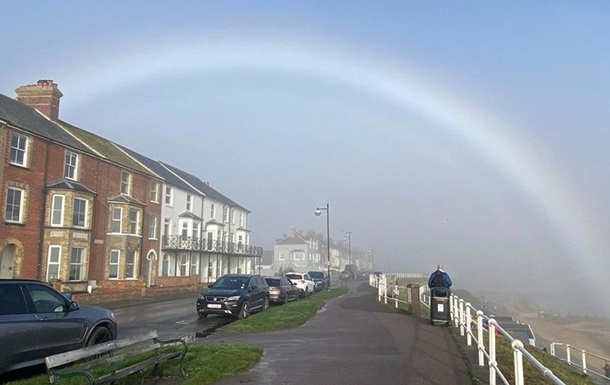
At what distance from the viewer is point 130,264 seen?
132 feet

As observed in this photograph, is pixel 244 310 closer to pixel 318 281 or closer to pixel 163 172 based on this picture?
pixel 318 281

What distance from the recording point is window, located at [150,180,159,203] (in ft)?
151

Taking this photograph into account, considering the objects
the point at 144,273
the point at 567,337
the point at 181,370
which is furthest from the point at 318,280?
the point at 181,370

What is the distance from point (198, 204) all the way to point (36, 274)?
25.6 meters

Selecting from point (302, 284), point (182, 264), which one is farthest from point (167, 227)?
point (302, 284)

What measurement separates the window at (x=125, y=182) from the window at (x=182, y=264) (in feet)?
33.2

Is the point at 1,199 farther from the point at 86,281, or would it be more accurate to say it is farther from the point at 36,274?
the point at 86,281

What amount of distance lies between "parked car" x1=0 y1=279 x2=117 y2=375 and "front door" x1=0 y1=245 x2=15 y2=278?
22.2 m

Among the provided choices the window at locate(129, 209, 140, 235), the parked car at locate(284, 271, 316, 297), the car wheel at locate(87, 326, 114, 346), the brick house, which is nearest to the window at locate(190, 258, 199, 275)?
the brick house

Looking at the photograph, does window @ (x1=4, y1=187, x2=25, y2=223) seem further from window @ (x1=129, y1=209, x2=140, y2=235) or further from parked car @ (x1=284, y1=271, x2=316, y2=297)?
parked car @ (x1=284, y1=271, x2=316, y2=297)

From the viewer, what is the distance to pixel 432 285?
16656 millimetres

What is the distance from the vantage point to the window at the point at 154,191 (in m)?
45.9

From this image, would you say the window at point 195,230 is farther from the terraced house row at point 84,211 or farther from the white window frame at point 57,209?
the white window frame at point 57,209

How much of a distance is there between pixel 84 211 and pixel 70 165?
3.23 m
